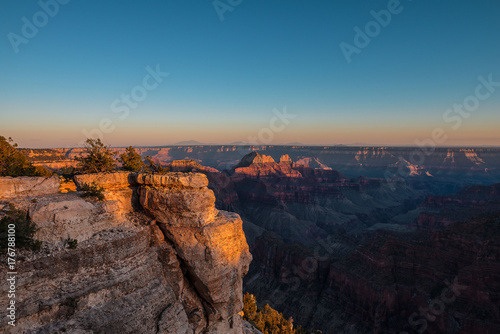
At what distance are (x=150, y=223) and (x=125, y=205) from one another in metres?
1.92

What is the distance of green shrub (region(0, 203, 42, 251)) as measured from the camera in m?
8.85

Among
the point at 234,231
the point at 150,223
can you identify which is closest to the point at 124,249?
the point at 150,223

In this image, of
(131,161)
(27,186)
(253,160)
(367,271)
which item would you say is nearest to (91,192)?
(27,186)

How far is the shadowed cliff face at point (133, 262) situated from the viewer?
9.30m

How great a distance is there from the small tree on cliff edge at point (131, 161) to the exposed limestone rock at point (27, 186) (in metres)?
4.37

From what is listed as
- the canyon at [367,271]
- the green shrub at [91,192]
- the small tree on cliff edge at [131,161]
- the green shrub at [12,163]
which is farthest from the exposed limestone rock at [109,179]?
A: the green shrub at [12,163]

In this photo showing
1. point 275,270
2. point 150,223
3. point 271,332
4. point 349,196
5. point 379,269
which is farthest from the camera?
point 349,196

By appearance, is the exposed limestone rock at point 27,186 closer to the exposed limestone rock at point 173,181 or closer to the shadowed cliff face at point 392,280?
the exposed limestone rock at point 173,181

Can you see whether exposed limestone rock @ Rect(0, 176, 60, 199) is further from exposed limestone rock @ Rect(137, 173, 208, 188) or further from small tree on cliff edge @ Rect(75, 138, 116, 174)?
exposed limestone rock @ Rect(137, 173, 208, 188)

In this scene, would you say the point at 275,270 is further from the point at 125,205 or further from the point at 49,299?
the point at 49,299

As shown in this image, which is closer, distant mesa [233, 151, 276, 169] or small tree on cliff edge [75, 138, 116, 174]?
small tree on cliff edge [75, 138, 116, 174]

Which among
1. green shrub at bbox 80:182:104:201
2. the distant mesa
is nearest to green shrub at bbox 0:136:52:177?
green shrub at bbox 80:182:104:201

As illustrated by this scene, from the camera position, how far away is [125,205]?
13945 millimetres

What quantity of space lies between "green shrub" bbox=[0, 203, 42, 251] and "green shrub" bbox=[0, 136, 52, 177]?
195 inches
